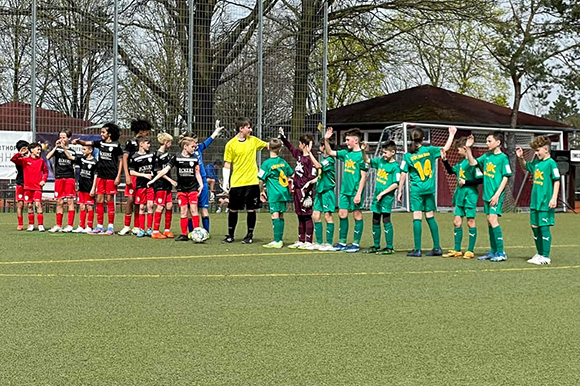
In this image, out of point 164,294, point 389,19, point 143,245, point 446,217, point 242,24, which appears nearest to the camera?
point 164,294

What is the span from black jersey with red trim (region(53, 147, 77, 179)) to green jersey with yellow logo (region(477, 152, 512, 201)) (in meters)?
8.05

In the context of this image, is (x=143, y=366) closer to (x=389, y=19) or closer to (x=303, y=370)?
(x=303, y=370)

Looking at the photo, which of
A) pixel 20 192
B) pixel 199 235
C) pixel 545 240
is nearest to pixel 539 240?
pixel 545 240

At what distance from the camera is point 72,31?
25516 mm

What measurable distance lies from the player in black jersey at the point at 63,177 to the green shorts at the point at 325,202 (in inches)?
206

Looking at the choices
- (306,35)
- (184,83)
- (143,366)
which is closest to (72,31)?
(184,83)

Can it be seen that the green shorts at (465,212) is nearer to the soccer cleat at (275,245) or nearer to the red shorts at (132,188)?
the soccer cleat at (275,245)

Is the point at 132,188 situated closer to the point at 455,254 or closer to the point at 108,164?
the point at 108,164

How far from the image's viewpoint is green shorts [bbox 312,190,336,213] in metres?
14.1

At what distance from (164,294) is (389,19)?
24.9m

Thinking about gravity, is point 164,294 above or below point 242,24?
below

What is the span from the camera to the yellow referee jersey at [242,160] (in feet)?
48.5

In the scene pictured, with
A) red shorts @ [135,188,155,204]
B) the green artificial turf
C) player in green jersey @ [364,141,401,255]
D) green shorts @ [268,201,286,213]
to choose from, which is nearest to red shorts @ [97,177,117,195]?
red shorts @ [135,188,155,204]

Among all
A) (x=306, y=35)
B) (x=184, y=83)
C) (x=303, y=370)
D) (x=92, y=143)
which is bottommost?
(x=303, y=370)
